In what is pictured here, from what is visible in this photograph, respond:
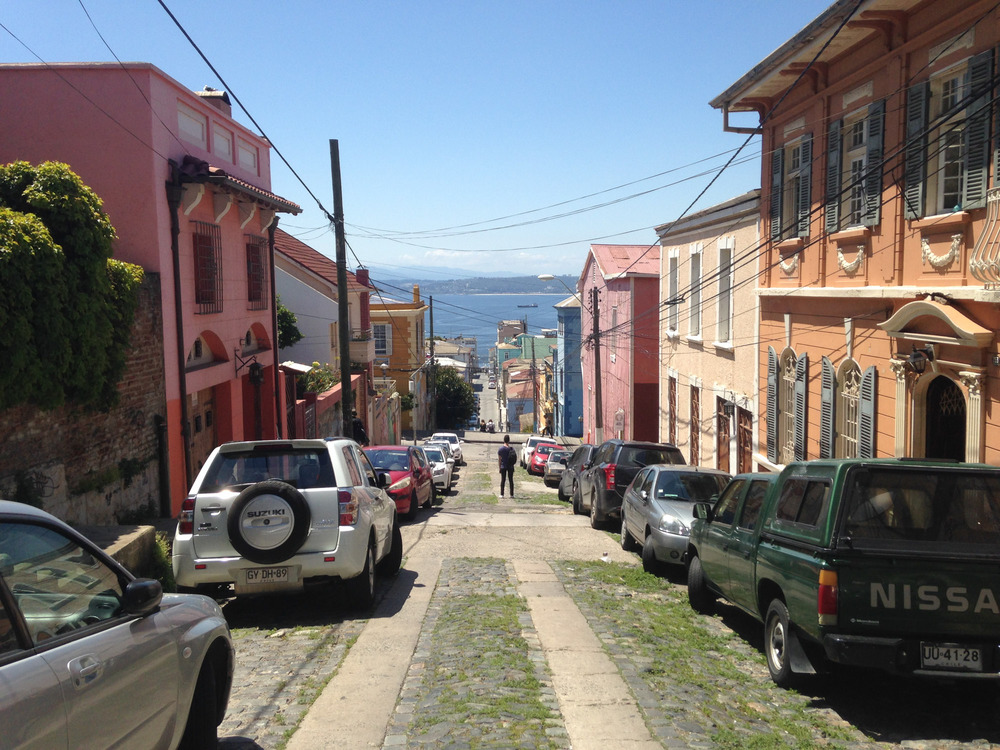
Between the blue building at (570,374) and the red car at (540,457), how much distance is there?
14.8 meters

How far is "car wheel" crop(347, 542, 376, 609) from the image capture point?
8.68 meters

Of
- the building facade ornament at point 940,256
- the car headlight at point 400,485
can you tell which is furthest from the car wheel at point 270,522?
the car headlight at point 400,485

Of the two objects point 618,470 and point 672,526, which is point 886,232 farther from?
point 618,470

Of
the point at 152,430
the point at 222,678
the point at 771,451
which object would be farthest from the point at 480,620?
the point at 771,451

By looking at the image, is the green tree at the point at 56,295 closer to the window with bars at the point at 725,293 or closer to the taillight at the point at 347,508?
the taillight at the point at 347,508

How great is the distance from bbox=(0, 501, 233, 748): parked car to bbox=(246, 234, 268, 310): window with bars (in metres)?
16.7

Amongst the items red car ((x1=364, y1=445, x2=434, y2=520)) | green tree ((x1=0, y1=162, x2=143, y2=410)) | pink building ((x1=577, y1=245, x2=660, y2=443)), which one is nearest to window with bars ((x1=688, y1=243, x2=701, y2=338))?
pink building ((x1=577, y1=245, x2=660, y2=443))

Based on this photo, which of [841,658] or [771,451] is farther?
[771,451]

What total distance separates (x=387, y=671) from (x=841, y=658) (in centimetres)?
317

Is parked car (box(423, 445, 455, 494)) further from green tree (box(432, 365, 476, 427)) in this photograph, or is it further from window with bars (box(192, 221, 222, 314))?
green tree (box(432, 365, 476, 427))

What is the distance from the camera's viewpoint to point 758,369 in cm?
1814

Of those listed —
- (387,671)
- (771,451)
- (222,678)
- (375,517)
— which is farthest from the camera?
(771,451)

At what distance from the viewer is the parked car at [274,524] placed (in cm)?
816

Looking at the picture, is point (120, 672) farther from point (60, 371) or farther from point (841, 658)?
point (60, 371)
